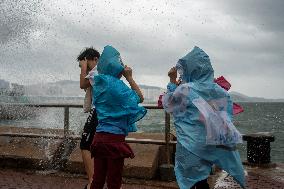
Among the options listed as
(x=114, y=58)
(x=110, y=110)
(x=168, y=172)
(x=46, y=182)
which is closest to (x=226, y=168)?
(x=110, y=110)

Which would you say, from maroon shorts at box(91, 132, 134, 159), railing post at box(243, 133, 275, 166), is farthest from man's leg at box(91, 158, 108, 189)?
railing post at box(243, 133, 275, 166)

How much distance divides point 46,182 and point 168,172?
184 centimetres

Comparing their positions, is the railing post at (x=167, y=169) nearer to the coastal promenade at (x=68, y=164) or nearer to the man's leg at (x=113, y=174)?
the coastal promenade at (x=68, y=164)

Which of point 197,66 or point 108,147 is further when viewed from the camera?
point 197,66

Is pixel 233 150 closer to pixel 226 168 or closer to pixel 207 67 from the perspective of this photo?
pixel 226 168

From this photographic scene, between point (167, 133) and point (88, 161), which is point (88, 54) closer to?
point (88, 161)

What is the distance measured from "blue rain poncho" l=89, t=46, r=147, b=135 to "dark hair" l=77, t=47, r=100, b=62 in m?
0.62

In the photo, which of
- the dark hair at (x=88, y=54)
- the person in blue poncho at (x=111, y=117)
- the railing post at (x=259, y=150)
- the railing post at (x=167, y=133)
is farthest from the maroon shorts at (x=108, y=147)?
the railing post at (x=259, y=150)

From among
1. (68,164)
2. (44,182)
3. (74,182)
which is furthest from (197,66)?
(68,164)

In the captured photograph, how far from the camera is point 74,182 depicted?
582 centimetres

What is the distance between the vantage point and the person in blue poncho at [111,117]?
12.3ft

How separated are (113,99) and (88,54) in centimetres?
100

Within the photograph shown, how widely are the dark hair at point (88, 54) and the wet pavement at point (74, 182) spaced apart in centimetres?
202

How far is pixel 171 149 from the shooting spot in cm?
630
